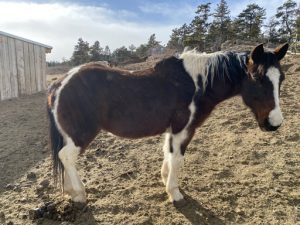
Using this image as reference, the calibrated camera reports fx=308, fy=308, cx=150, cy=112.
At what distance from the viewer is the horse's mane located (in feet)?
11.9

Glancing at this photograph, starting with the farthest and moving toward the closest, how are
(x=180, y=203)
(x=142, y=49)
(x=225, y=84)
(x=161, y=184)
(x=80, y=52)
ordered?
(x=142, y=49) → (x=80, y=52) → (x=161, y=184) → (x=225, y=84) → (x=180, y=203)

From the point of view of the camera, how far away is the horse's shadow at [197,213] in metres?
3.25

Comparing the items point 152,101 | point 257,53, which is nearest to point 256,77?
point 257,53

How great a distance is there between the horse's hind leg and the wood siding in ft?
25.9

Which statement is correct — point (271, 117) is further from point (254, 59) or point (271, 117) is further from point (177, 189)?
point (177, 189)

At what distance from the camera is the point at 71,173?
11.8 ft

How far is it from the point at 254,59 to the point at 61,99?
2183 mm

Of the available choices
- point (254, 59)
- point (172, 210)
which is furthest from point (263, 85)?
point (172, 210)

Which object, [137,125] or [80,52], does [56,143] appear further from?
[80,52]

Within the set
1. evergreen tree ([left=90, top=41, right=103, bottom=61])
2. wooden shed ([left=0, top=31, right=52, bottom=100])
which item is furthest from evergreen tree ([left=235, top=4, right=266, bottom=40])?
wooden shed ([left=0, top=31, right=52, bottom=100])

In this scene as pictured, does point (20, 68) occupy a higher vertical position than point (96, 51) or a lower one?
lower

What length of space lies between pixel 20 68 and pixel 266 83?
32.9 feet

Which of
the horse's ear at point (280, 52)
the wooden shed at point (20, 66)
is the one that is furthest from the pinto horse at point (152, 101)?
the wooden shed at point (20, 66)

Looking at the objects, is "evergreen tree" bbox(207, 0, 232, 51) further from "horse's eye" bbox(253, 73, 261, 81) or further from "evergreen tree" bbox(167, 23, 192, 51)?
"horse's eye" bbox(253, 73, 261, 81)
